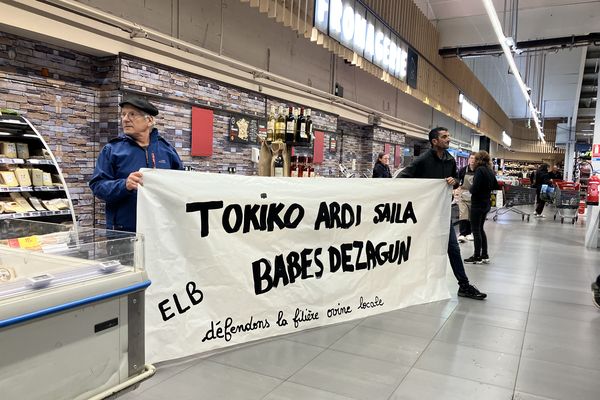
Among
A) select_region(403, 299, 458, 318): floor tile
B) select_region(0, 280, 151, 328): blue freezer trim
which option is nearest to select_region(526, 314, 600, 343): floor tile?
select_region(403, 299, 458, 318): floor tile

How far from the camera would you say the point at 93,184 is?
8.93 feet

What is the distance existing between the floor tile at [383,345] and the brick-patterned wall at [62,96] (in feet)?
10.6

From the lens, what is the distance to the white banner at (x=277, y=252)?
2682 mm

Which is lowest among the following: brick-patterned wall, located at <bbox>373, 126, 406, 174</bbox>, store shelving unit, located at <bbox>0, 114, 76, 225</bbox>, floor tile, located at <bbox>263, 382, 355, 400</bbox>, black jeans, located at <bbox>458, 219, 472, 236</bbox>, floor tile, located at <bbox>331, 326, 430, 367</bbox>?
floor tile, located at <bbox>263, 382, 355, 400</bbox>

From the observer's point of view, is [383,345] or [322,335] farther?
[322,335]

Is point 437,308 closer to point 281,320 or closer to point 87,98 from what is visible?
point 281,320

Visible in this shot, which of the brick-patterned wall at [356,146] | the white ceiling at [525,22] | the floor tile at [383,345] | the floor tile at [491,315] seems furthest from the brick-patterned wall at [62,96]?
the white ceiling at [525,22]

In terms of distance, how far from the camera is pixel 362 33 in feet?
23.5

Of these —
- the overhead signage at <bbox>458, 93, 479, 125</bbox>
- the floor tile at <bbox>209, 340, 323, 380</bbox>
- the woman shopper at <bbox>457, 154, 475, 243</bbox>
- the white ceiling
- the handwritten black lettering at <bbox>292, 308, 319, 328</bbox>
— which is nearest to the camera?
the floor tile at <bbox>209, 340, 323, 380</bbox>

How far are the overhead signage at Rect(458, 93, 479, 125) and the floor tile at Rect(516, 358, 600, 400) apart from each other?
497 inches

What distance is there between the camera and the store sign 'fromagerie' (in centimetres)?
611

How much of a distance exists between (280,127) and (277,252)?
42.8 inches

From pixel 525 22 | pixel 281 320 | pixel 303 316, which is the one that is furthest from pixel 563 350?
pixel 525 22

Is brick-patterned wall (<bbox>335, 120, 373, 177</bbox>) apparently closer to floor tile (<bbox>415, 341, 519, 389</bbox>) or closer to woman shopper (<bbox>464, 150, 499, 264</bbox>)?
woman shopper (<bbox>464, 150, 499, 264</bbox>)
